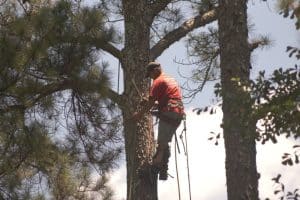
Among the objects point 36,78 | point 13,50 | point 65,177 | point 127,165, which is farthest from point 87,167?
point 13,50

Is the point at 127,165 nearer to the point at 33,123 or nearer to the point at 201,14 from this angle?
the point at 33,123

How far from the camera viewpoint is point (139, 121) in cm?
605

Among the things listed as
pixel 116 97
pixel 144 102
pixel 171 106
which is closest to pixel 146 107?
pixel 144 102

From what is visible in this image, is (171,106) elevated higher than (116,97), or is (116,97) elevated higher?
(116,97)

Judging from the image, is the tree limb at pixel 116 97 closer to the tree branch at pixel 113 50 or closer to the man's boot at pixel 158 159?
the tree branch at pixel 113 50

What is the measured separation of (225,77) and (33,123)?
1914mm

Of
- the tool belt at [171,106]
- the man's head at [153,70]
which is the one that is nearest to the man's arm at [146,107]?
the tool belt at [171,106]

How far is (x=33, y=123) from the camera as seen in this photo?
227 inches

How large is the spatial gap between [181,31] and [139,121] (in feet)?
3.99

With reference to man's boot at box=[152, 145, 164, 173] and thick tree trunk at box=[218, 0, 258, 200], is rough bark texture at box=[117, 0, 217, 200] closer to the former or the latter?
man's boot at box=[152, 145, 164, 173]

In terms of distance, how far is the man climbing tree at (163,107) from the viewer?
584 cm

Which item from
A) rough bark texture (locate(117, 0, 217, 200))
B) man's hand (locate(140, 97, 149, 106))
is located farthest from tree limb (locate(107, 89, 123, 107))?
man's hand (locate(140, 97, 149, 106))

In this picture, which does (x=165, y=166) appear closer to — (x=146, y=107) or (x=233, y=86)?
(x=146, y=107)

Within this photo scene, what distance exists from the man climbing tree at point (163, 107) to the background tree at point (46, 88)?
1.43 feet
